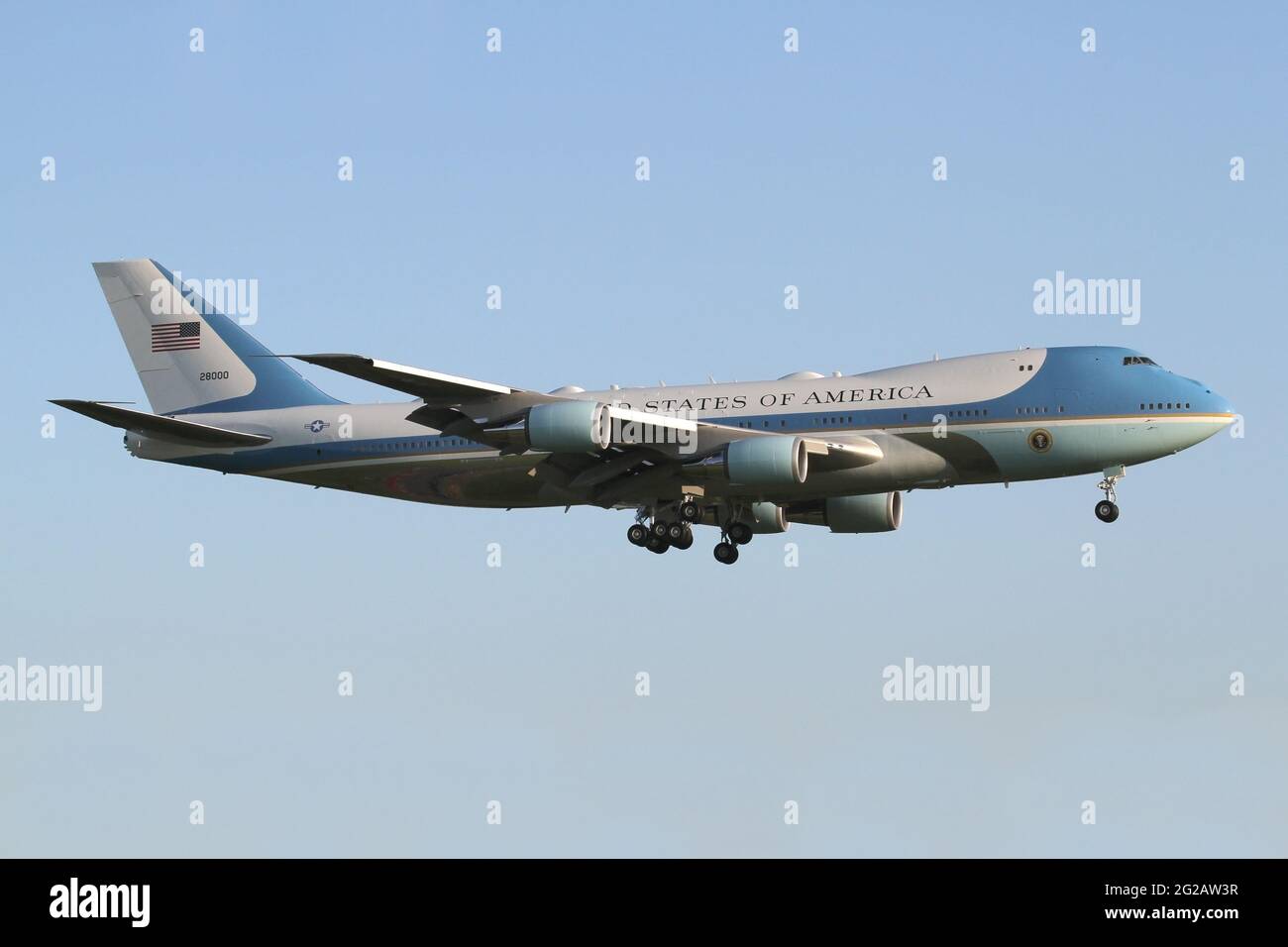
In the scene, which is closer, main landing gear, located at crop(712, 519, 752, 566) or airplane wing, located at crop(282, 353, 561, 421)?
airplane wing, located at crop(282, 353, 561, 421)

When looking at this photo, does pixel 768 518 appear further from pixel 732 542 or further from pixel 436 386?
pixel 436 386

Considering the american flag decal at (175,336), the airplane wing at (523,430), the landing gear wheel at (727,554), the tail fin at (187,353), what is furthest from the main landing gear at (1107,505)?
the american flag decal at (175,336)

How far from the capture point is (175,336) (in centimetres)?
6362

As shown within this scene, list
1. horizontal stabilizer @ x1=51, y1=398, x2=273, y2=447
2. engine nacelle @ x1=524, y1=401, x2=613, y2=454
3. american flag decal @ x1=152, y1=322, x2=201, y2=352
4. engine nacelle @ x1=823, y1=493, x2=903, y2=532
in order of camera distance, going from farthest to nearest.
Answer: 1. american flag decal @ x1=152, y1=322, x2=201, y2=352
2. engine nacelle @ x1=823, y1=493, x2=903, y2=532
3. horizontal stabilizer @ x1=51, y1=398, x2=273, y2=447
4. engine nacelle @ x1=524, y1=401, x2=613, y2=454

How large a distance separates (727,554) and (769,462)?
6.92 meters

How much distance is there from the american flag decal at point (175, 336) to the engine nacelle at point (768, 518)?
1976 centimetres

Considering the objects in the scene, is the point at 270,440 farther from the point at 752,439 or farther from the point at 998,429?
the point at 998,429

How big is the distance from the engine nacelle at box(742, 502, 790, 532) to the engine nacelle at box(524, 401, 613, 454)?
29.1ft

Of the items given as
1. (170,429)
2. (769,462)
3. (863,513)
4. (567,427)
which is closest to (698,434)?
(769,462)

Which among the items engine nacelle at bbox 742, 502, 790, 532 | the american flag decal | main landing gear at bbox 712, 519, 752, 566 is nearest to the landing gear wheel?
main landing gear at bbox 712, 519, 752, 566

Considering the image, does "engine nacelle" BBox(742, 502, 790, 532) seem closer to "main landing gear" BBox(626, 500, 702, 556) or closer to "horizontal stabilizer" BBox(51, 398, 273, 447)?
"main landing gear" BBox(626, 500, 702, 556)

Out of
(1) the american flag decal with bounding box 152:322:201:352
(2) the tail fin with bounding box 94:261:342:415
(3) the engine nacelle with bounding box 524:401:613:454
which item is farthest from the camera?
(1) the american flag decal with bounding box 152:322:201:352

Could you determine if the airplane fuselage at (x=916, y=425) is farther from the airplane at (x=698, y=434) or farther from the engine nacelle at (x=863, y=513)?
the engine nacelle at (x=863, y=513)

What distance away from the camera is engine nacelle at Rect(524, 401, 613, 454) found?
2087 inches
